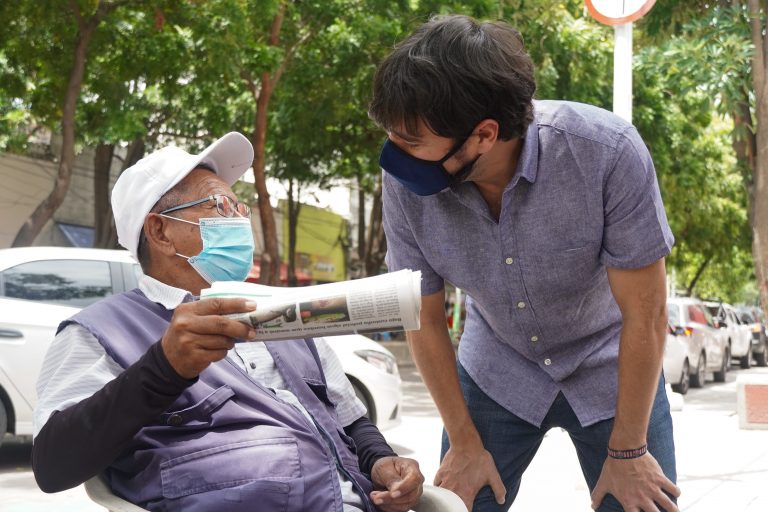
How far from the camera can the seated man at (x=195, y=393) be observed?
6.08 ft

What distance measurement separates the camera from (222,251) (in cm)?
247

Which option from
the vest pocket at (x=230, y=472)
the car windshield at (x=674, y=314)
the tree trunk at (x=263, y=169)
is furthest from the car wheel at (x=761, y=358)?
the vest pocket at (x=230, y=472)

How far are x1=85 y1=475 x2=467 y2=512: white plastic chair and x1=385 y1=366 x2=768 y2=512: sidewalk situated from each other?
3739 mm

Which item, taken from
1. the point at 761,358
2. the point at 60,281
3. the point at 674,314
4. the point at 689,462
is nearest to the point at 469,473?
the point at 60,281

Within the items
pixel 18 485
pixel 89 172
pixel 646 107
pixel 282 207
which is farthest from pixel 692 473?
pixel 282 207

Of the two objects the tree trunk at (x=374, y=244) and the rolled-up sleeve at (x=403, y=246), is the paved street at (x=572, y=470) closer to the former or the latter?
the rolled-up sleeve at (x=403, y=246)

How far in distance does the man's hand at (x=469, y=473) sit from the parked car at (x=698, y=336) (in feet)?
42.1

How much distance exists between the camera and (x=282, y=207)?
28.0 m

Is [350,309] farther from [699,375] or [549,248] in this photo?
[699,375]

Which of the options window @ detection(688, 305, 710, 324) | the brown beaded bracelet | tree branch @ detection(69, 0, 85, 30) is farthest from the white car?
window @ detection(688, 305, 710, 324)

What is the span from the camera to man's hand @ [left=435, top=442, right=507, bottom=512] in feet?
8.64

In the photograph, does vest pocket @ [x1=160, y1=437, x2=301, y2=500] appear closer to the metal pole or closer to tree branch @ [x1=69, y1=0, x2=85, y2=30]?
the metal pole

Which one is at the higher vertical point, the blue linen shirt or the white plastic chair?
the blue linen shirt

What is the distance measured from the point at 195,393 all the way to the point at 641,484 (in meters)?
1.13
